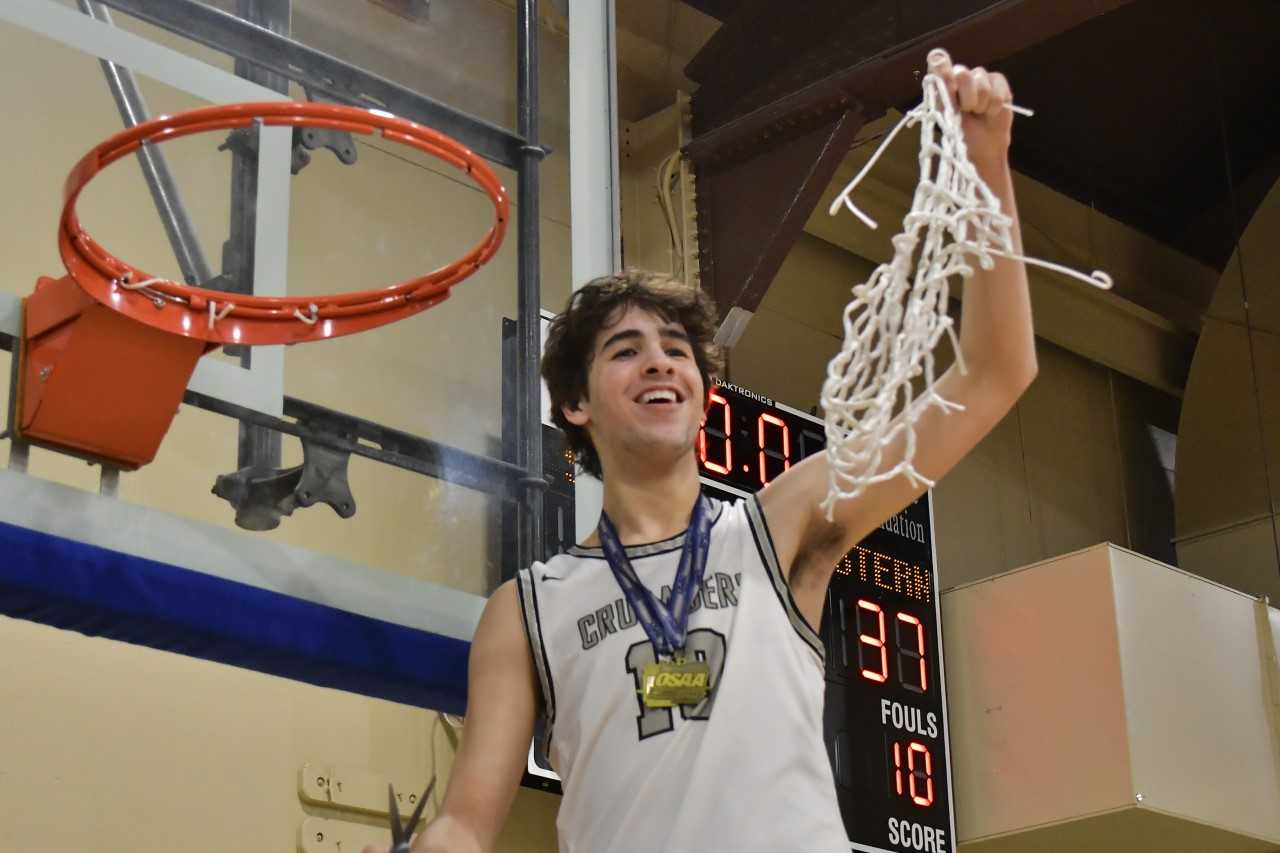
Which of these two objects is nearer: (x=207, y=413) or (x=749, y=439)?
(x=207, y=413)

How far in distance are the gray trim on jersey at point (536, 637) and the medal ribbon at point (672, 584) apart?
0.11 m

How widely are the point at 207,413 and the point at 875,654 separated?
9.66ft

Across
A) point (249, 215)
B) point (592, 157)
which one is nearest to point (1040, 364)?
point (592, 157)

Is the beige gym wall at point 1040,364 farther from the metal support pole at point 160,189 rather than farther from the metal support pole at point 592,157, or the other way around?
the metal support pole at point 160,189

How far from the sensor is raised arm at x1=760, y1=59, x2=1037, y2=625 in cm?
227

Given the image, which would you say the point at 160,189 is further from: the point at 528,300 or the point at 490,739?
the point at 490,739

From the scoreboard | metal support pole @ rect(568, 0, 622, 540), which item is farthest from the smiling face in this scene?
the scoreboard

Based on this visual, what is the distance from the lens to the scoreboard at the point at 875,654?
5.21 m

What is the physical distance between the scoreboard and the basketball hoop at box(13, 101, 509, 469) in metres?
2.35

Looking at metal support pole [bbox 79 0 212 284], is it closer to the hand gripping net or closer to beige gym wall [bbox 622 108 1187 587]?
the hand gripping net

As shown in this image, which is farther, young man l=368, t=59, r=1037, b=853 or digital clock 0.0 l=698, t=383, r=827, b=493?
digital clock 0.0 l=698, t=383, r=827, b=493

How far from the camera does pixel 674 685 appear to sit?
7.41ft

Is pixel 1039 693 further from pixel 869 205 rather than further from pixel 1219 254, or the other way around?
pixel 1219 254

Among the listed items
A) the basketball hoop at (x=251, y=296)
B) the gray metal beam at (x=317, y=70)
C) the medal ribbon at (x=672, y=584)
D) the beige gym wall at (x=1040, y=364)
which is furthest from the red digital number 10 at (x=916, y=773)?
the medal ribbon at (x=672, y=584)
